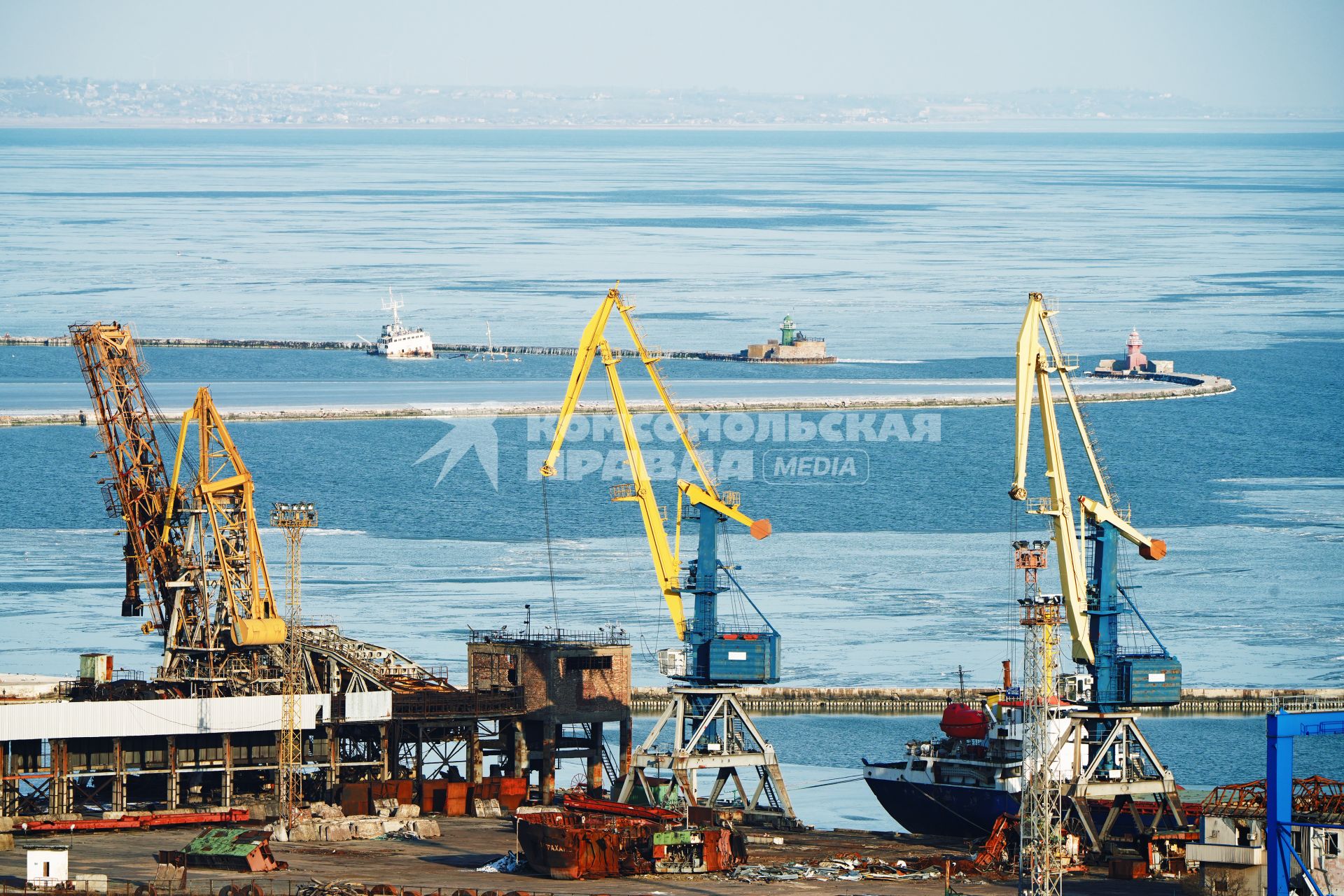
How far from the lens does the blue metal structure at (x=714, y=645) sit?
7325cm

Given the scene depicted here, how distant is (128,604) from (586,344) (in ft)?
57.5

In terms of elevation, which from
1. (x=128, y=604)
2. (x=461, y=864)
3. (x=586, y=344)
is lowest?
(x=461, y=864)

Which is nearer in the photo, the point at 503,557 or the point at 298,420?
the point at 503,557

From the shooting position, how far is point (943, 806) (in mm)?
73750

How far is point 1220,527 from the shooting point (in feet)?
440

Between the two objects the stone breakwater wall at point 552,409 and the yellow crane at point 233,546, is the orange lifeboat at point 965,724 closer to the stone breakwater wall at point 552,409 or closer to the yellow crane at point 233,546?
the yellow crane at point 233,546

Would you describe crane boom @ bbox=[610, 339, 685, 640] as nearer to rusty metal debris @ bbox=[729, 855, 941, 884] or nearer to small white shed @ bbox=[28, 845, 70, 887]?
rusty metal debris @ bbox=[729, 855, 941, 884]

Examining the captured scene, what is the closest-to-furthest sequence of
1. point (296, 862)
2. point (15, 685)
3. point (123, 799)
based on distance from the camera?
point (296, 862), point (123, 799), point (15, 685)

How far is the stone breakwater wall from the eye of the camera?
7047 inches

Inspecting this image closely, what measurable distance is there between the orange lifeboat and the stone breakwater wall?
10804cm

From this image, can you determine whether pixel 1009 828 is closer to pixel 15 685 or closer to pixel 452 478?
pixel 15 685

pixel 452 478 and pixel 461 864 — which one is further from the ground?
pixel 452 478

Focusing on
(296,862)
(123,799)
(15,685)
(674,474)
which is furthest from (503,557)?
(296,862)

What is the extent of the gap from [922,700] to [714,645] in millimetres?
18666
